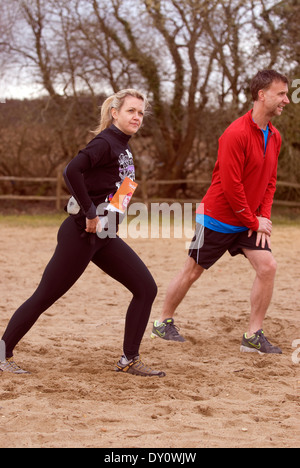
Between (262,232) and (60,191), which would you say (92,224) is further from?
(60,191)

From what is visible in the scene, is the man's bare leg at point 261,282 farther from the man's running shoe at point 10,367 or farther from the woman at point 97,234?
the man's running shoe at point 10,367

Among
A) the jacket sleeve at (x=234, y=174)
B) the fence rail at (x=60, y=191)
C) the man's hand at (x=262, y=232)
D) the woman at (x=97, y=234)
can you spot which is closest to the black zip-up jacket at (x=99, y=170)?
the woman at (x=97, y=234)

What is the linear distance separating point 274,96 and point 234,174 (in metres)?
0.62

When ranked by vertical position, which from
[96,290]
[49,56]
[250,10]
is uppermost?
[250,10]

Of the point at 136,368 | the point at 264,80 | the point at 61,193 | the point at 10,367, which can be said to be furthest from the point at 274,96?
the point at 61,193

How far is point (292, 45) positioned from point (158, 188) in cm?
540

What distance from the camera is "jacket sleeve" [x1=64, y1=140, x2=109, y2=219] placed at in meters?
3.78

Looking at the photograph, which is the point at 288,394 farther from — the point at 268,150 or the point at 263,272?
the point at 268,150

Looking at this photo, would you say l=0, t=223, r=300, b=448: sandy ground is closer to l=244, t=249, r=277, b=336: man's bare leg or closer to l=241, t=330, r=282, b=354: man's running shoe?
l=241, t=330, r=282, b=354: man's running shoe

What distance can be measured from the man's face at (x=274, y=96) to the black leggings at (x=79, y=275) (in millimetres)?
1544

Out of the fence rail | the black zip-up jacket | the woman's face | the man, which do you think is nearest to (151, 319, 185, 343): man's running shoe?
the man

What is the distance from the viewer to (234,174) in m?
4.74

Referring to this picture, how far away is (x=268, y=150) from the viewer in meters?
4.85
